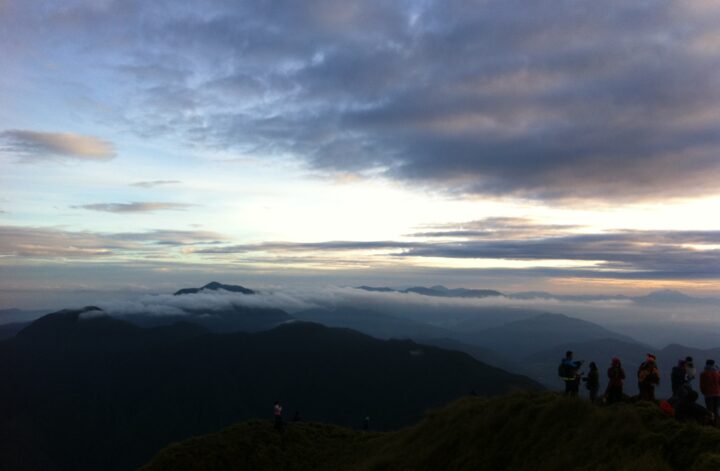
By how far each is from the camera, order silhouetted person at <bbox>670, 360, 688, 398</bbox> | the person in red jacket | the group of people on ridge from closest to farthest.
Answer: the group of people on ridge < the person in red jacket < silhouetted person at <bbox>670, 360, 688, 398</bbox>

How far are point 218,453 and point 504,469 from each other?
1110 inches

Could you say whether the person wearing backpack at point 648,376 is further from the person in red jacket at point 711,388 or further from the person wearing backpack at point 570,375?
the person wearing backpack at point 570,375

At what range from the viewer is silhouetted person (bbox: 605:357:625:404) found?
23031mm

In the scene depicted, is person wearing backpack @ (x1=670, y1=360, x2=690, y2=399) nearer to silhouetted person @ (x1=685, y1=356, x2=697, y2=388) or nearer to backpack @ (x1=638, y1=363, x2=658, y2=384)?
silhouetted person @ (x1=685, y1=356, x2=697, y2=388)

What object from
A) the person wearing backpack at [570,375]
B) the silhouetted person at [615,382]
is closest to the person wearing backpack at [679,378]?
the silhouetted person at [615,382]

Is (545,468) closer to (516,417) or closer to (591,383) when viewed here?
(516,417)

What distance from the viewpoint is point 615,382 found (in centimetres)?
2328

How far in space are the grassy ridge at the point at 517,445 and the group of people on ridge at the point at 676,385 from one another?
33.7 inches

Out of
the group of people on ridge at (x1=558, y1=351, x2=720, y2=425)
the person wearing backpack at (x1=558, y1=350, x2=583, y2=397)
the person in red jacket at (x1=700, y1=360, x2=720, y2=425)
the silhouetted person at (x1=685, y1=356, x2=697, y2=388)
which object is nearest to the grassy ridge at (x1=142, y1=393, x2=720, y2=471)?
the group of people on ridge at (x1=558, y1=351, x2=720, y2=425)

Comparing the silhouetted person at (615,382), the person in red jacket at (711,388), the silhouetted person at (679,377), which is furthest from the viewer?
the silhouetted person at (615,382)

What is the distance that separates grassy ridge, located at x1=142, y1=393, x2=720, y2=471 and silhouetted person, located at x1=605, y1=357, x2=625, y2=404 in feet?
5.11

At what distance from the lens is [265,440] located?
144 ft

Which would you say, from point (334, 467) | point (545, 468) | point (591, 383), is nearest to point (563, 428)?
point (545, 468)

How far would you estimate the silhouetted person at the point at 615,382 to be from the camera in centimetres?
2303
